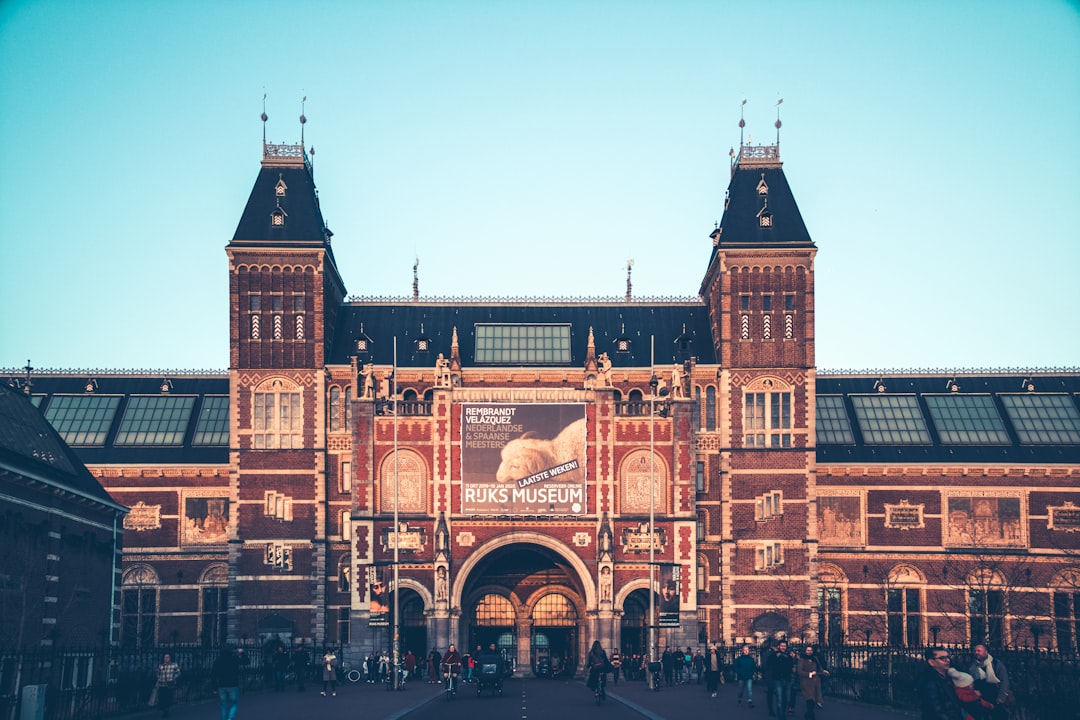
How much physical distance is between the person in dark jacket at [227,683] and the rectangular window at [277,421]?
39.3 meters

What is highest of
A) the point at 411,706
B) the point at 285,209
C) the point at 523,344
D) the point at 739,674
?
the point at 285,209

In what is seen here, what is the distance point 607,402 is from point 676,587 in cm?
995

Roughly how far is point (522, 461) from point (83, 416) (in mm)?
27461

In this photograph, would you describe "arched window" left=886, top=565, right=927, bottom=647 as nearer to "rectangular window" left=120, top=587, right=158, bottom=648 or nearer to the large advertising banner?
the large advertising banner

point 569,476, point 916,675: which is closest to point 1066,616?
point 569,476

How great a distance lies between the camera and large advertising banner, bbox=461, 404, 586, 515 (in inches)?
2488

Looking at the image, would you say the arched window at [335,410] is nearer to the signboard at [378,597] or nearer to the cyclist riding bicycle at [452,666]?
the signboard at [378,597]

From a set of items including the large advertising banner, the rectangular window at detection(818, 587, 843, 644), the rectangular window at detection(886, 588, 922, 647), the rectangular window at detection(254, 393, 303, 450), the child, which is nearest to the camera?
the child

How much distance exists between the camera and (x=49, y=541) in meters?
45.2

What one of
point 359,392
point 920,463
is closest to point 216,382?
point 359,392

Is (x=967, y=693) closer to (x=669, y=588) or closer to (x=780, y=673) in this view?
(x=780, y=673)

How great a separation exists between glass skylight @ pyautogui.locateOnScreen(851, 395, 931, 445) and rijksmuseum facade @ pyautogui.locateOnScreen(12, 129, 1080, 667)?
6.8 inches

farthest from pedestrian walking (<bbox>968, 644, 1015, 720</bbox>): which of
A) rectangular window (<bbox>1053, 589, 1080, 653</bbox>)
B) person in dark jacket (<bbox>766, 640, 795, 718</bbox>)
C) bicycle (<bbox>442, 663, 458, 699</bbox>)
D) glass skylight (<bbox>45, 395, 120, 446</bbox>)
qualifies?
glass skylight (<bbox>45, 395, 120, 446</bbox>)

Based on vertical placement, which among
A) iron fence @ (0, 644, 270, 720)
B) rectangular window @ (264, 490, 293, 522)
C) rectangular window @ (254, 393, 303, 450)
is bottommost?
iron fence @ (0, 644, 270, 720)
